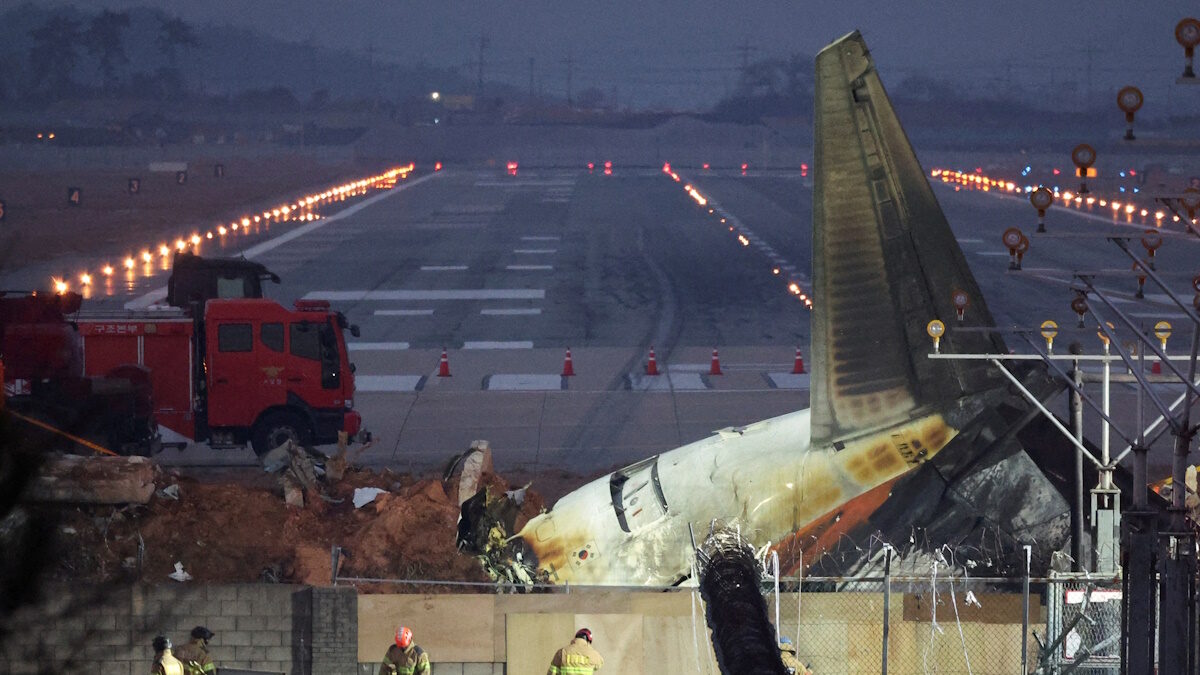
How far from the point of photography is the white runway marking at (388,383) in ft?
115

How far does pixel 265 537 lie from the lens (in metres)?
20.2

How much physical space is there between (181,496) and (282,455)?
4.12 metres

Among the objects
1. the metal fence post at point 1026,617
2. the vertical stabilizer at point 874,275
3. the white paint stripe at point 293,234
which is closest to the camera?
the metal fence post at point 1026,617

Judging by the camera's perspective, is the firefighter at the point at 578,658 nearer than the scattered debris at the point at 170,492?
Yes

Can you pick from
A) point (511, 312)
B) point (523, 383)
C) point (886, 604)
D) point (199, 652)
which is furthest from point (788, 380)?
point (199, 652)

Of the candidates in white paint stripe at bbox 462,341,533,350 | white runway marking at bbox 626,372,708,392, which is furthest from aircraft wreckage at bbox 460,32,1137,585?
white paint stripe at bbox 462,341,533,350

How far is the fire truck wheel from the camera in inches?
1070

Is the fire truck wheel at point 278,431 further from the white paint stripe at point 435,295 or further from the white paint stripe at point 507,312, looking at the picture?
the white paint stripe at point 435,295

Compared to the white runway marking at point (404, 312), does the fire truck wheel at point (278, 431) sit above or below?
below

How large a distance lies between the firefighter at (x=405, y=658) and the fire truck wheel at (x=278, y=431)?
1341 centimetres

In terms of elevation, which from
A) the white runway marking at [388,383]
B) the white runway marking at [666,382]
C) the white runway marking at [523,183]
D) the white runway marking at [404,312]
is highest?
the white runway marking at [523,183]

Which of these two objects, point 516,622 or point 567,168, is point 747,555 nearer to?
point 516,622

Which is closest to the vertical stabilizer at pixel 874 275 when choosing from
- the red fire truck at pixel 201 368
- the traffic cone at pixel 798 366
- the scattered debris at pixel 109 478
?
the scattered debris at pixel 109 478

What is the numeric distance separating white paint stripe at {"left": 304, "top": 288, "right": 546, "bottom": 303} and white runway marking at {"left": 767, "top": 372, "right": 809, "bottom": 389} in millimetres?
16105
